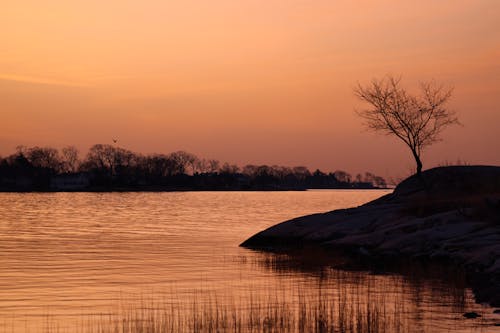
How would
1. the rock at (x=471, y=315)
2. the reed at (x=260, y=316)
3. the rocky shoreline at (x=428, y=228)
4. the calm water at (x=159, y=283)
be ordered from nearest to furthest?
the reed at (x=260, y=316)
the rock at (x=471, y=315)
the calm water at (x=159, y=283)
the rocky shoreline at (x=428, y=228)

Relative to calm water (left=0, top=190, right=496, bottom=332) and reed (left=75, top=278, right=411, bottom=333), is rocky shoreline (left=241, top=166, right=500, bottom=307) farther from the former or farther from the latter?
reed (left=75, top=278, right=411, bottom=333)

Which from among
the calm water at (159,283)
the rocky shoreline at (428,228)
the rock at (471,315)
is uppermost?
the rocky shoreline at (428,228)

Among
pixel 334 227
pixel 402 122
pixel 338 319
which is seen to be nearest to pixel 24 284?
pixel 338 319

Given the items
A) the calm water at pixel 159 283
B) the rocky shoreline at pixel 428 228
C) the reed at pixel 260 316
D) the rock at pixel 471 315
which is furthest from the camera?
the rocky shoreline at pixel 428 228

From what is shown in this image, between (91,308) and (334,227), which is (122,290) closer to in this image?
(91,308)

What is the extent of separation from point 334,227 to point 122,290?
66.6ft

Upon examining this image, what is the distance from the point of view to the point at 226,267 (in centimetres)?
3719

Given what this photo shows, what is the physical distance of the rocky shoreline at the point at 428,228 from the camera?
31547 millimetres

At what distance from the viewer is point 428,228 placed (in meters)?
38.9

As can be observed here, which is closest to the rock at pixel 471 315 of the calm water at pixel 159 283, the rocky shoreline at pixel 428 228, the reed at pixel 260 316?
the calm water at pixel 159 283

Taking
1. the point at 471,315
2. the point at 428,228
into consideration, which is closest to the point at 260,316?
the point at 471,315

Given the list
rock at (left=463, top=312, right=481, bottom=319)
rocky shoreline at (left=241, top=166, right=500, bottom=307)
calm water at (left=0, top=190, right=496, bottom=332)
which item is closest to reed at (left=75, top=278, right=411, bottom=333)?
calm water at (left=0, top=190, right=496, bottom=332)

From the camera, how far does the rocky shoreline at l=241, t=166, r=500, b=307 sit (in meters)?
31.5

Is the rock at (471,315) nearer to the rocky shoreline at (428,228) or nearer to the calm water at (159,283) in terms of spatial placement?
the calm water at (159,283)
